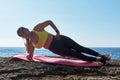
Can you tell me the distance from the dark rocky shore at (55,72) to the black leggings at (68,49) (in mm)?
500

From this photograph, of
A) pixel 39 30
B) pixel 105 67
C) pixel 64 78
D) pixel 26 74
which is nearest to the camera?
pixel 64 78

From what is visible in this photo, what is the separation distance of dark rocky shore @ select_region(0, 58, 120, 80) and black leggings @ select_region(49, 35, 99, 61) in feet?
1.64

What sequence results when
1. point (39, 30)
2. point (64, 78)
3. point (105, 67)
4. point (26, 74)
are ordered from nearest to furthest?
1. point (64, 78)
2. point (26, 74)
3. point (105, 67)
4. point (39, 30)

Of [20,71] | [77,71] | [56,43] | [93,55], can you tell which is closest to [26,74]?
[20,71]

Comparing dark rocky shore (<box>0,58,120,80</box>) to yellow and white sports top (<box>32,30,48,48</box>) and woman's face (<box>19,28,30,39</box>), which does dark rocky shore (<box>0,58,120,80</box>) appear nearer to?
yellow and white sports top (<box>32,30,48,48</box>)

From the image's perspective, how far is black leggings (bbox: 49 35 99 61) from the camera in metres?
8.98

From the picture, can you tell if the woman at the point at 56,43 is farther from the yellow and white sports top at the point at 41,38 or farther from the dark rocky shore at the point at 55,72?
the dark rocky shore at the point at 55,72

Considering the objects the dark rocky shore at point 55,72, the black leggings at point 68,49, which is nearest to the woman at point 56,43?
the black leggings at point 68,49

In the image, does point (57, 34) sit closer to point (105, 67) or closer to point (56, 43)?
point (56, 43)

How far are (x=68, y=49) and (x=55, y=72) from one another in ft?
4.91

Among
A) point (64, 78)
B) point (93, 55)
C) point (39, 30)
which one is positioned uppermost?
point (39, 30)

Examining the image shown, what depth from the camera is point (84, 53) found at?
922 cm

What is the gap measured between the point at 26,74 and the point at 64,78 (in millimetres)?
953

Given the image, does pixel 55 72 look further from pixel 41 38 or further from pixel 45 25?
pixel 45 25
